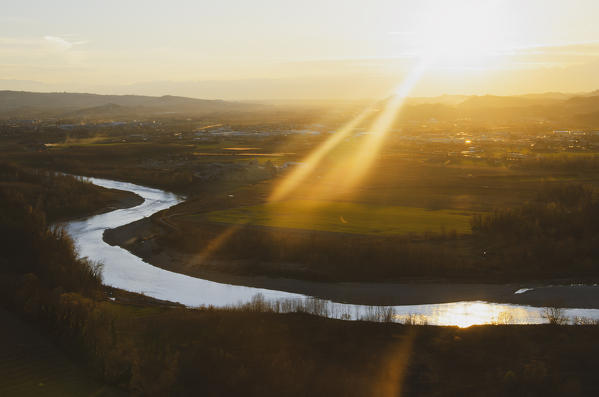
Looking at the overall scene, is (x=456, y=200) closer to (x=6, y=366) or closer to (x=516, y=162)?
(x=516, y=162)

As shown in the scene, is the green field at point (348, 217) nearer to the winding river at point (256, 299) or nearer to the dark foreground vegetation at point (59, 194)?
the winding river at point (256, 299)

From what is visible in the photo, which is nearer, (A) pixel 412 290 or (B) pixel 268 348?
(B) pixel 268 348

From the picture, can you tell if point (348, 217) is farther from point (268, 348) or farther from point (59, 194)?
point (59, 194)

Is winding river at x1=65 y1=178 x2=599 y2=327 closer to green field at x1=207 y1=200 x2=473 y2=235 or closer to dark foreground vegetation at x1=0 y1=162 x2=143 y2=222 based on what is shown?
green field at x1=207 y1=200 x2=473 y2=235

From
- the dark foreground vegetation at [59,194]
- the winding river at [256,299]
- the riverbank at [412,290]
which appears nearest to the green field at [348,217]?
the riverbank at [412,290]

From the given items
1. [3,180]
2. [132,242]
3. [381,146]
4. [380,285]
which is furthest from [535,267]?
[381,146]

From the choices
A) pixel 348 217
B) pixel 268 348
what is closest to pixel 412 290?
pixel 268 348
